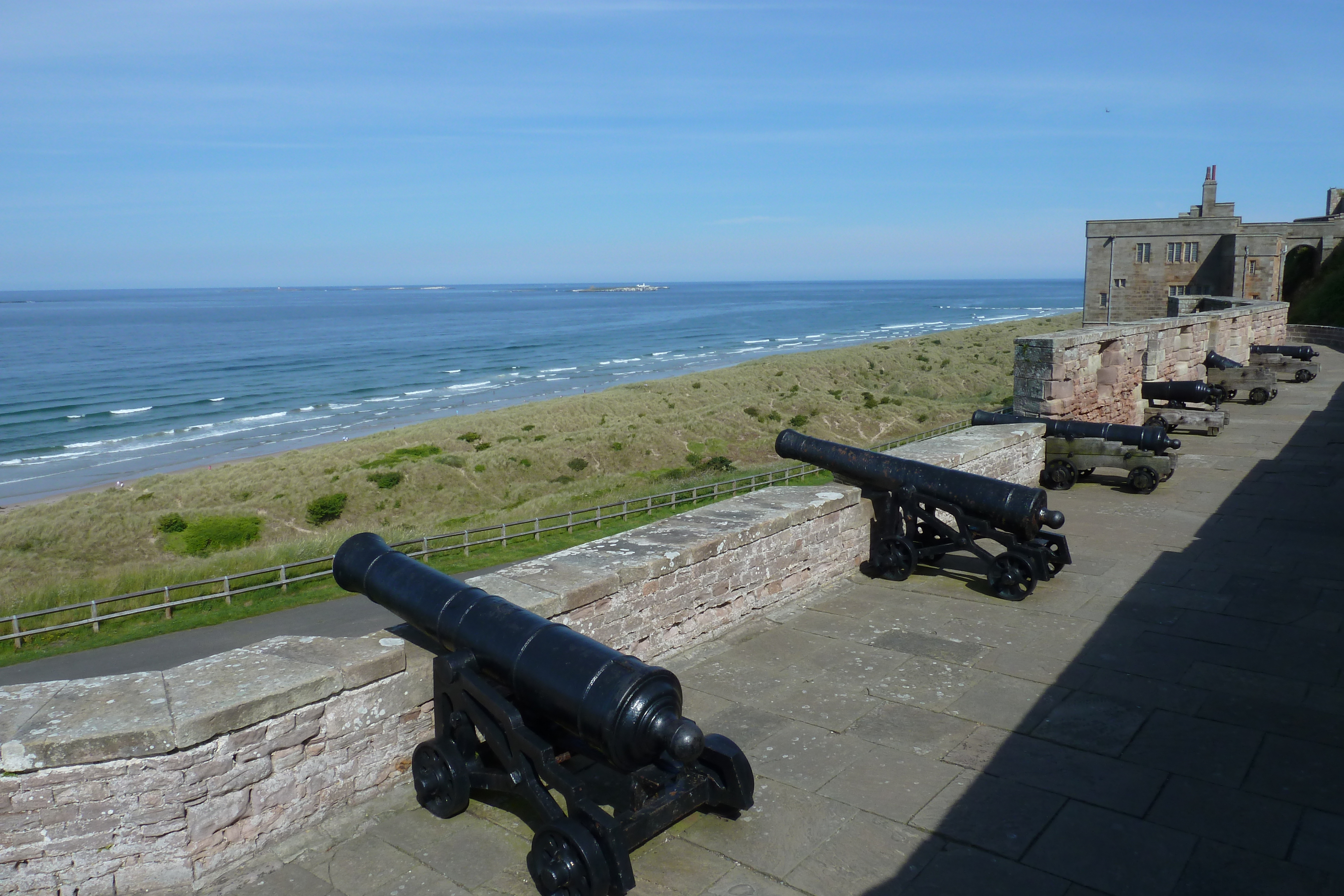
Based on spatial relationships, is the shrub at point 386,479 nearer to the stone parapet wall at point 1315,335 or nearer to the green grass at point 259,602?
the green grass at point 259,602

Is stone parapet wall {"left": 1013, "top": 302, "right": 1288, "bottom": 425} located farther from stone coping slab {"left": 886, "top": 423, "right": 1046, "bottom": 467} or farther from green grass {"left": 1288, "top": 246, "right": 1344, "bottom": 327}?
green grass {"left": 1288, "top": 246, "right": 1344, "bottom": 327}

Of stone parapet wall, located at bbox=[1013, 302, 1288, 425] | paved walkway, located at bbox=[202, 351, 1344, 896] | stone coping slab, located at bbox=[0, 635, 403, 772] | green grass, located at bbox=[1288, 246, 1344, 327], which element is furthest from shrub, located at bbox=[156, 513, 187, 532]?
green grass, located at bbox=[1288, 246, 1344, 327]

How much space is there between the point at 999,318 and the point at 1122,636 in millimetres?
157330

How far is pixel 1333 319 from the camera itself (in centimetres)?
3491

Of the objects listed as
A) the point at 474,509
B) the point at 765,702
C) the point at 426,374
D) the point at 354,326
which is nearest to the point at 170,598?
the point at 474,509

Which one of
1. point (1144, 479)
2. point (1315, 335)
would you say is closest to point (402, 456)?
point (1315, 335)

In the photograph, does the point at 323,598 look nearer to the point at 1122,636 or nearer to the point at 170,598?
the point at 170,598

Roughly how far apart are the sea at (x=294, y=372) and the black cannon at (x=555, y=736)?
138ft

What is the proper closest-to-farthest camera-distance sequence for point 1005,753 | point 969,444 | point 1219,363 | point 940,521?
1. point 1005,753
2. point 940,521
3. point 969,444
4. point 1219,363

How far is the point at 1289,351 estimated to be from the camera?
16.8 metres

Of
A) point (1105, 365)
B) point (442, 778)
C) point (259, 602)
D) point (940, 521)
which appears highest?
point (1105, 365)

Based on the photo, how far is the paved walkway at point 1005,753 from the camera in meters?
3.24

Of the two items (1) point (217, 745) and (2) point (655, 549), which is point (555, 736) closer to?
(1) point (217, 745)

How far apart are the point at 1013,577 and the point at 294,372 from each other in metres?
86.1
